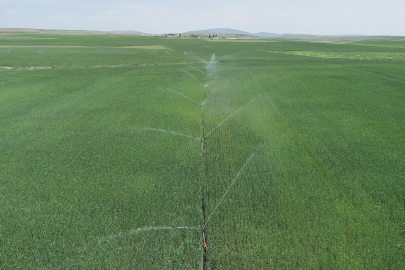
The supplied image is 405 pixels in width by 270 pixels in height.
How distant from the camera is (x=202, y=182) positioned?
9359 millimetres

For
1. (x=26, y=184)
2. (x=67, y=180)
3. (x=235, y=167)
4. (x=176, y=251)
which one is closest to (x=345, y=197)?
(x=235, y=167)

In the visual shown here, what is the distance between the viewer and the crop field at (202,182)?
666 cm

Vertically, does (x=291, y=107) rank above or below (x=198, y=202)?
above

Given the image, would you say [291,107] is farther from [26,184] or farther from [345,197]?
[26,184]

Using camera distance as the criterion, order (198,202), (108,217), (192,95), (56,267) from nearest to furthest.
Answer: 1. (56,267)
2. (108,217)
3. (198,202)
4. (192,95)

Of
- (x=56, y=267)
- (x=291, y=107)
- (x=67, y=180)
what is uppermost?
(x=291, y=107)

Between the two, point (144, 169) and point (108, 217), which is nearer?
point (108, 217)

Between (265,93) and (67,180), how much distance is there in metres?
17.9

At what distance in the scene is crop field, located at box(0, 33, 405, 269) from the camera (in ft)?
21.9

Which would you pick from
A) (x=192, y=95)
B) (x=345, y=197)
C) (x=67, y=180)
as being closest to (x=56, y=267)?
(x=67, y=180)

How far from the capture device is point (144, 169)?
10.2 metres

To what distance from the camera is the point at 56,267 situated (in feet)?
20.4

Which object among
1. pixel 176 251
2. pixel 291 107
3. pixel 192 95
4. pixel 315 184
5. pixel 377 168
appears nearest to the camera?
pixel 176 251

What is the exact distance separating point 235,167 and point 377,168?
6.66 metres
